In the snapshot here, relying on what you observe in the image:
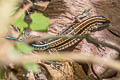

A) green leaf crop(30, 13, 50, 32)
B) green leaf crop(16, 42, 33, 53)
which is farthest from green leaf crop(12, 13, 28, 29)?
green leaf crop(16, 42, 33, 53)

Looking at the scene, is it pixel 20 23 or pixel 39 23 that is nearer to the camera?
pixel 39 23

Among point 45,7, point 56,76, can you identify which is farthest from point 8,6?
point 45,7

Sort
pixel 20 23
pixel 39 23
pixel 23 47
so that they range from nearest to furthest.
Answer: pixel 23 47, pixel 39 23, pixel 20 23

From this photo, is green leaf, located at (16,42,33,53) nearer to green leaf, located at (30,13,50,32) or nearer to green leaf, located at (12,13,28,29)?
green leaf, located at (30,13,50,32)

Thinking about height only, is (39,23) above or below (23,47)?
above

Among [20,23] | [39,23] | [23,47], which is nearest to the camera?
[23,47]

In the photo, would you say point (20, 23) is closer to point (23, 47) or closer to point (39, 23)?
point (39, 23)

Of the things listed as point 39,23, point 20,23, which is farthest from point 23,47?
point 20,23

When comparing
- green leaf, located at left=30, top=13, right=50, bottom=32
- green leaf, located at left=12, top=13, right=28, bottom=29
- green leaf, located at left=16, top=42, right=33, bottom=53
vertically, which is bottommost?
green leaf, located at left=16, top=42, right=33, bottom=53

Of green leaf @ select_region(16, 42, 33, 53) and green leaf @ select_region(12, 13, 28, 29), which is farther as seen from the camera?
green leaf @ select_region(12, 13, 28, 29)
